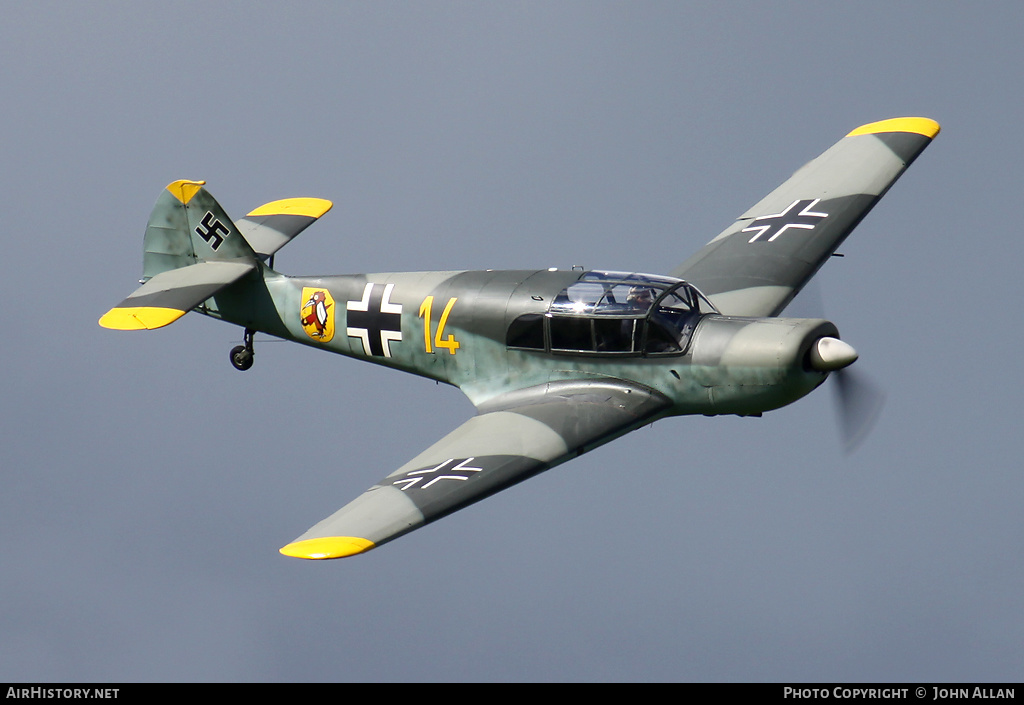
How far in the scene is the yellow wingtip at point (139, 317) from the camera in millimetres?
23281

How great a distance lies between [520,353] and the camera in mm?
22797

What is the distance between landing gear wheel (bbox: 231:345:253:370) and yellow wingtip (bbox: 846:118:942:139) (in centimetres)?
1164

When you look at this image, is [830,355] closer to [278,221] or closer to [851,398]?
[851,398]

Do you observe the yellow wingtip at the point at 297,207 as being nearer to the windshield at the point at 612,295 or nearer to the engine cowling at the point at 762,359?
the windshield at the point at 612,295

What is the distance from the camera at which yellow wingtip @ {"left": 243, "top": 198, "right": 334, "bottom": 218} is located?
1052 inches

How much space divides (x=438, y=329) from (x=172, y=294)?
4.34m

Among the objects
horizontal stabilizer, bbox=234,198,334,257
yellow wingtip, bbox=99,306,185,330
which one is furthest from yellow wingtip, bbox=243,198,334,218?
yellow wingtip, bbox=99,306,185,330

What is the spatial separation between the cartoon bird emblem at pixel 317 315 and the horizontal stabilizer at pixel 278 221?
154 centimetres

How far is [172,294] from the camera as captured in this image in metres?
24.3

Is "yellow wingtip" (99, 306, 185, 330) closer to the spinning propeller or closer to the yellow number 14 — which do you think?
the yellow number 14

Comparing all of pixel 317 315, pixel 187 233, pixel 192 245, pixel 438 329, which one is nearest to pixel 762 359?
pixel 438 329

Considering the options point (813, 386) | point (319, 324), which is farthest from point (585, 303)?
point (319, 324)

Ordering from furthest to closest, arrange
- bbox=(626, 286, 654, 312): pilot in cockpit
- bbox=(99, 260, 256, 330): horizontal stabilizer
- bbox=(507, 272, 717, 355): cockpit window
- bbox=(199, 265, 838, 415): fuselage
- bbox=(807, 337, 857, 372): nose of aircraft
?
bbox=(99, 260, 256, 330): horizontal stabilizer → bbox=(626, 286, 654, 312): pilot in cockpit → bbox=(507, 272, 717, 355): cockpit window → bbox=(199, 265, 838, 415): fuselage → bbox=(807, 337, 857, 372): nose of aircraft

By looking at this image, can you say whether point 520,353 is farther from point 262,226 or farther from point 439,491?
point 262,226
